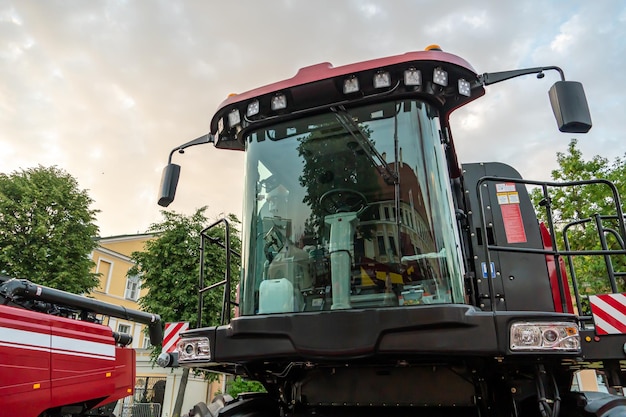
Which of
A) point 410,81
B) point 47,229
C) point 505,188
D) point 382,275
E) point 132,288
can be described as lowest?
Result: point 382,275

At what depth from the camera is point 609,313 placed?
2.39 meters

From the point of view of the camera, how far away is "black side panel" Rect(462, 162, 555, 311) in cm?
336

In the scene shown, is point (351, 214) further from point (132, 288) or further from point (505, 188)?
point (132, 288)

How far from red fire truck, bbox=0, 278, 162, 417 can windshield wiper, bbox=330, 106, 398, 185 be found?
5.47 m

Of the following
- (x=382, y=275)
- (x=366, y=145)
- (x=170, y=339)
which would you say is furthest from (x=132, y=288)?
(x=382, y=275)

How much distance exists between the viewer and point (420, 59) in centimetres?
279

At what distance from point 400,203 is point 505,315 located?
0.89 metres

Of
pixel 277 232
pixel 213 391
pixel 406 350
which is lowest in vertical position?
pixel 213 391

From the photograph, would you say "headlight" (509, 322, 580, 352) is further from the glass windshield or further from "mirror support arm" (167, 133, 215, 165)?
"mirror support arm" (167, 133, 215, 165)

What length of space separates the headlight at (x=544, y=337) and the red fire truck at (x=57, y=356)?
20.0 feet

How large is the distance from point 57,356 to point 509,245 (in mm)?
6295

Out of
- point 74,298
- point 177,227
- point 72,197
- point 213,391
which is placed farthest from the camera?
point 213,391

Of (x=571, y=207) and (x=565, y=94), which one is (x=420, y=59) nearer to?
(x=565, y=94)

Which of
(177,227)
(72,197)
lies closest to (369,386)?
(177,227)
